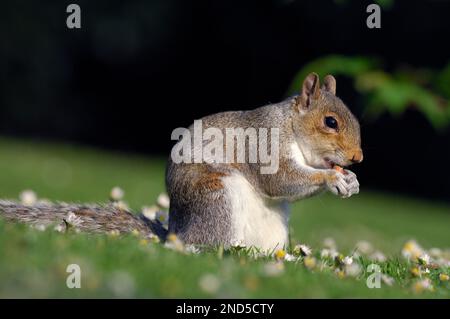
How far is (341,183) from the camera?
177 inches

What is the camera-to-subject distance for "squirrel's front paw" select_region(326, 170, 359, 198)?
14.8 feet

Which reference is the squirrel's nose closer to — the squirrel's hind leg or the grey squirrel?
the grey squirrel

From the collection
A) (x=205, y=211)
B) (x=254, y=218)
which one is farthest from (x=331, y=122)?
(x=205, y=211)

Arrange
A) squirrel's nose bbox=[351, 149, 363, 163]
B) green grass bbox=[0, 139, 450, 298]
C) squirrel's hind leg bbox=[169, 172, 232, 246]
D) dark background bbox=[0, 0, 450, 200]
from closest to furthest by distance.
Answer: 1. green grass bbox=[0, 139, 450, 298]
2. squirrel's hind leg bbox=[169, 172, 232, 246]
3. squirrel's nose bbox=[351, 149, 363, 163]
4. dark background bbox=[0, 0, 450, 200]

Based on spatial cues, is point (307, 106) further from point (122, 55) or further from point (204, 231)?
point (122, 55)


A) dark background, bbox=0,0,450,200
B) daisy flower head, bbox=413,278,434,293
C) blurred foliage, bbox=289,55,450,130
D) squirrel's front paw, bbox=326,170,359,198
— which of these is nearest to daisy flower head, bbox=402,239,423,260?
squirrel's front paw, bbox=326,170,359,198

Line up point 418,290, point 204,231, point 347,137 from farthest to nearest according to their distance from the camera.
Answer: point 347,137 < point 204,231 < point 418,290

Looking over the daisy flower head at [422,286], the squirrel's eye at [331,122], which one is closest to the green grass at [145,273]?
the daisy flower head at [422,286]

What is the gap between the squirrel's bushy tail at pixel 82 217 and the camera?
174 inches

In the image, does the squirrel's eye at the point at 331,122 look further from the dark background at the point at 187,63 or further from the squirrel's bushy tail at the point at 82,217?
the dark background at the point at 187,63

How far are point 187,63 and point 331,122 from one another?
12.7m

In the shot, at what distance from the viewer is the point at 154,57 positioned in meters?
17.2

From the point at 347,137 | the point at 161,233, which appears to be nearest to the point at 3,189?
the point at 161,233
